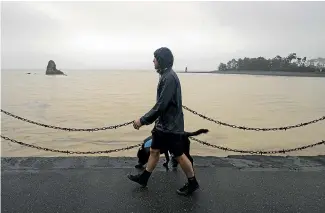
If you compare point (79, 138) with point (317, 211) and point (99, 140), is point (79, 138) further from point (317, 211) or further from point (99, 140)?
point (317, 211)

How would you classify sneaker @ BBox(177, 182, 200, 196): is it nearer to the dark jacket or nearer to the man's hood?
the dark jacket

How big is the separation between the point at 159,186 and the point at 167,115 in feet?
3.61

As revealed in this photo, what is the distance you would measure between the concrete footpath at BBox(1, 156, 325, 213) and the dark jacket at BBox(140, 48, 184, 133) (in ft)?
3.10

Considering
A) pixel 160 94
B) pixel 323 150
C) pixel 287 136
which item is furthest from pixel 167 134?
pixel 287 136

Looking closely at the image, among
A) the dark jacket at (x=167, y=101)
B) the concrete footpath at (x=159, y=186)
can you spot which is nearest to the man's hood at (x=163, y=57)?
the dark jacket at (x=167, y=101)

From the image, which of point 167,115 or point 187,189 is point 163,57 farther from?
point 187,189

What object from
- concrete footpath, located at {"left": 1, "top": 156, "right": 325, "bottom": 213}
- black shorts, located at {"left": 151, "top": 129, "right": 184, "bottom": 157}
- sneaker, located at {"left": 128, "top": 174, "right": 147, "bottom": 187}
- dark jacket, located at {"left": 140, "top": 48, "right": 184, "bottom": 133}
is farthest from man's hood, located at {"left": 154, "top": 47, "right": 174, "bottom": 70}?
concrete footpath, located at {"left": 1, "top": 156, "right": 325, "bottom": 213}

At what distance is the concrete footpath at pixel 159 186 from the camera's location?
4027mm

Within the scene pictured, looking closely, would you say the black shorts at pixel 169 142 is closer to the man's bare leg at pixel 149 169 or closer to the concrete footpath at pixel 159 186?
the man's bare leg at pixel 149 169

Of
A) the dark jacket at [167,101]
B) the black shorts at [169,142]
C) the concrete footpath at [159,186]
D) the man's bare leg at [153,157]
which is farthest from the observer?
the man's bare leg at [153,157]

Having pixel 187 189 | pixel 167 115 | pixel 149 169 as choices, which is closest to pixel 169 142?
pixel 167 115

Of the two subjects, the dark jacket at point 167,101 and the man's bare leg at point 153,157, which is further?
the man's bare leg at point 153,157

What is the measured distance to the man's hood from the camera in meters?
4.21

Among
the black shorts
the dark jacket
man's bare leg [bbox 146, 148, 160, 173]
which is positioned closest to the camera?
the dark jacket
